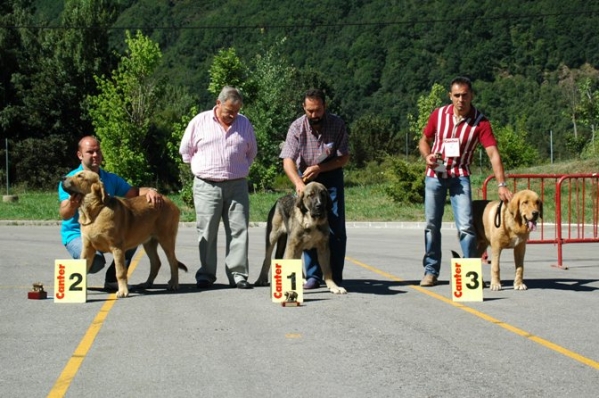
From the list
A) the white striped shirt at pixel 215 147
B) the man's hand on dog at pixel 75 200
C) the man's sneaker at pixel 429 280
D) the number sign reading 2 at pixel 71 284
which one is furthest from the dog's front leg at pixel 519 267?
the man's hand on dog at pixel 75 200

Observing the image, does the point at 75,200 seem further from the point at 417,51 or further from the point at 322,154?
the point at 417,51

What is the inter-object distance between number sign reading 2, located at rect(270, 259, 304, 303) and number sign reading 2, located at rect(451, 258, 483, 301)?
1664mm

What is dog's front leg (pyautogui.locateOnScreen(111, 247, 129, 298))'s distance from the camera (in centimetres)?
1010

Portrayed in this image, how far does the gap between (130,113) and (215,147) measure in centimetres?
4163

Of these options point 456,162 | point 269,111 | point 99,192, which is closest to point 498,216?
point 456,162

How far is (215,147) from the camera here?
10.9m

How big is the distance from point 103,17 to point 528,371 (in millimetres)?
63330

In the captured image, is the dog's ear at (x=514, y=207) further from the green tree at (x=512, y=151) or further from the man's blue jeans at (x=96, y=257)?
the green tree at (x=512, y=151)

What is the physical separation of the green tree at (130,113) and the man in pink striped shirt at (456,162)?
38.3 metres

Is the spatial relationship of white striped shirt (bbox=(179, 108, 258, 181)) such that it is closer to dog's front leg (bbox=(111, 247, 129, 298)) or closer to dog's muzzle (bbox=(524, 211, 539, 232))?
dog's front leg (bbox=(111, 247, 129, 298))

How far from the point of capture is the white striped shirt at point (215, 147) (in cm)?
1088

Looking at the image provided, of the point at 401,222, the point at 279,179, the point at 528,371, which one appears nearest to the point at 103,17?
the point at 279,179

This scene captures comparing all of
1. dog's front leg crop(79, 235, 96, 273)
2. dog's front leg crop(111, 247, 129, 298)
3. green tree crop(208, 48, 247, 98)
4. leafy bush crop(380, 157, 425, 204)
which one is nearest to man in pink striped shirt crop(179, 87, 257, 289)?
dog's front leg crop(111, 247, 129, 298)

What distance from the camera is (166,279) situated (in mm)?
12461
